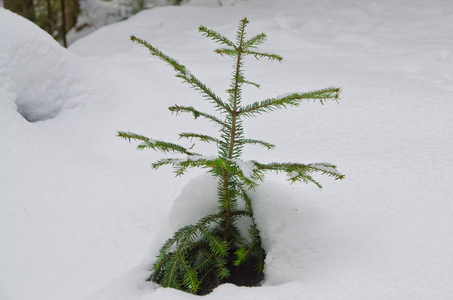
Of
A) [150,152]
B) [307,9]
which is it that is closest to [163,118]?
[150,152]

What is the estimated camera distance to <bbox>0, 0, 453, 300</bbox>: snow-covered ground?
1424 mm

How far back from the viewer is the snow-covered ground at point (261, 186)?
1.42 meters

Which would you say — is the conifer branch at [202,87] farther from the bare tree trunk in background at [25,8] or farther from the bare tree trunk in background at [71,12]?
the bare tree trunk in background at [71,12]

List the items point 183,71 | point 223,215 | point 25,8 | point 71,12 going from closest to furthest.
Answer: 1. point 183,71
2. point 223,215
3. point 25,8
4. point 71,12

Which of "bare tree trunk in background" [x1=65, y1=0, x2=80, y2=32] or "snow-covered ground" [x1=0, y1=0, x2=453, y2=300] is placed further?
"bare tree trunk in background" [x1=65, y1=0, x2=80, y2=32]

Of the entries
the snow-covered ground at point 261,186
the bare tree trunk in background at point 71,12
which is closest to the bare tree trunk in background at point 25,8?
the bare tree trunk in background at point 71,12

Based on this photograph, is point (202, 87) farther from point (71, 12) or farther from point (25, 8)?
point (71, 12)

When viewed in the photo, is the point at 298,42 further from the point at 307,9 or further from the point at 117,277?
the point at 117,277

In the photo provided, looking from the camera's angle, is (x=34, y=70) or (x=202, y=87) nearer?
(x=202, y=87)

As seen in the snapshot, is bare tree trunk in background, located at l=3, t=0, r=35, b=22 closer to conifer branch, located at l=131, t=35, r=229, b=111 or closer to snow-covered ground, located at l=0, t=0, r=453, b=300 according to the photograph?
snow-covered ground, located at l=0, t=0, r=453, b=300

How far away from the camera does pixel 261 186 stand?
1.63 m

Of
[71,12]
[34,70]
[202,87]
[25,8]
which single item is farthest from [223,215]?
[71,12]

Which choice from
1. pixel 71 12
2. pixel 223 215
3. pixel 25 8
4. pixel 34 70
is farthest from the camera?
pixel 71 12

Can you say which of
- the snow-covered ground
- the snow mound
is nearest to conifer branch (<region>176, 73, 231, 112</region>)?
the snow-covered ground
